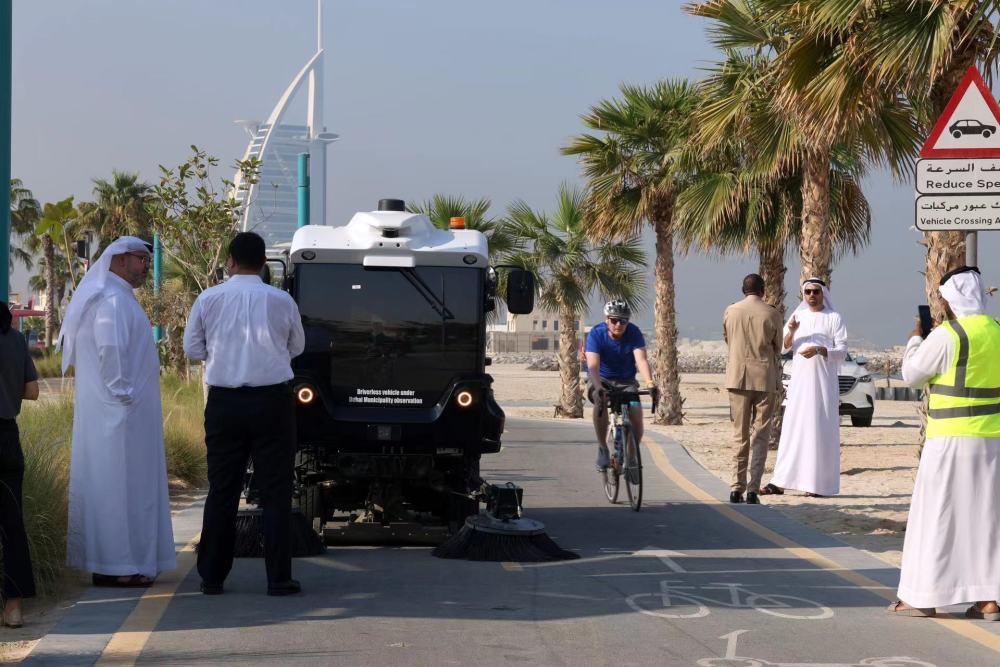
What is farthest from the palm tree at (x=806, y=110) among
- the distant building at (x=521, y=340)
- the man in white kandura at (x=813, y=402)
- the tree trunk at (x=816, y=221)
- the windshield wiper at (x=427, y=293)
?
the distant building at (x=521, y=340)

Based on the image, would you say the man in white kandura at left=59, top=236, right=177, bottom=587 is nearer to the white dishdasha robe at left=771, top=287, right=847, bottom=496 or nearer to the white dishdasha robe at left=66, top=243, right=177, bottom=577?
the white dishdasha robe at left=66, top=243, right=177, bottom=577

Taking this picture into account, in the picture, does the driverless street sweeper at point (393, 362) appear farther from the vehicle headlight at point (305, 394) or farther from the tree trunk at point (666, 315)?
the tree trunk at point (666, 315)

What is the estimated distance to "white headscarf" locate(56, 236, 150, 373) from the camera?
8156 mm

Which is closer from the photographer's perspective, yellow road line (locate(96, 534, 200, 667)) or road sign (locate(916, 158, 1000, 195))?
yellow road line (locate(96, 534, 200, 667))

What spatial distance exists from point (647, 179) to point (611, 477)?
15.3 m

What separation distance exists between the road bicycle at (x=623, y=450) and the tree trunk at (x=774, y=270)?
9456 mm

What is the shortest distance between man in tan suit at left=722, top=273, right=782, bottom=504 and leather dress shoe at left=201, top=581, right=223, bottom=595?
6486 mm

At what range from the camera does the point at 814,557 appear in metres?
9.76

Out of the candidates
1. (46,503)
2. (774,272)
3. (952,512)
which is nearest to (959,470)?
(952,512)

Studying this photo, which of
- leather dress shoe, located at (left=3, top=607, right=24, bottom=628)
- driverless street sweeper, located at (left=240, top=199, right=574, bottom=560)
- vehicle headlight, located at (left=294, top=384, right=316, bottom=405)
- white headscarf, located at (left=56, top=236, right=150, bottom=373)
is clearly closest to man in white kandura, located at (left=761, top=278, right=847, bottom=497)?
driverless street sweeper, located at (left=240, top=199, right=574, bottom=560)

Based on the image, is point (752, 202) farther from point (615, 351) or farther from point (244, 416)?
point (244, 416)

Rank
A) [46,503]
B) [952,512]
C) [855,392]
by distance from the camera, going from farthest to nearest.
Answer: [855,392], [46,503], [952,512]

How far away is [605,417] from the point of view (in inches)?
522

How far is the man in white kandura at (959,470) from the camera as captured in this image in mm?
7344
